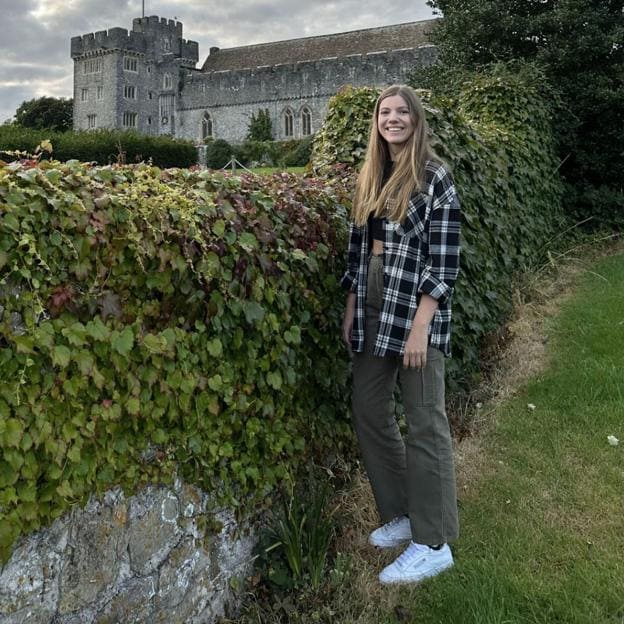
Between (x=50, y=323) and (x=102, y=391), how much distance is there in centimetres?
32

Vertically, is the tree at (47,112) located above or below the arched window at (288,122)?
above

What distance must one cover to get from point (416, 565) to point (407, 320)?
1.09m

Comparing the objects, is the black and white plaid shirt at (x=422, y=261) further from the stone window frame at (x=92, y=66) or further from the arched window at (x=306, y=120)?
the stone window frame at (x=92, y=66)

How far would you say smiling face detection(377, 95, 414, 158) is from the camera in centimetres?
302

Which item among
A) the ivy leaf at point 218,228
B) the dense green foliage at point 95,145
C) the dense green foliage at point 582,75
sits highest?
the dense green foliage at point 95,145

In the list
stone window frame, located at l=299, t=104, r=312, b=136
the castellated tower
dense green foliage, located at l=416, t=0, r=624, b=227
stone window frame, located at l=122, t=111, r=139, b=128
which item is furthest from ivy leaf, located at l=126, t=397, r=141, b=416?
stone window frame, located at l=122, t=111, r=139, b=128

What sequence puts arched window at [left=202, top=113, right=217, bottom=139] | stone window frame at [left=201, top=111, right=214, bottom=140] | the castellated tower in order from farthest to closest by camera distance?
the castellated tower → arched window at [left=202, top=113, right=217, bottom=139] → stone window frame at [left=201, top=111, right=214, bottom=140]

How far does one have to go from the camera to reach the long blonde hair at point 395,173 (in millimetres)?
2922

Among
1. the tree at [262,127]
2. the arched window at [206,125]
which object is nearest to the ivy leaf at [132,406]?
the tree at [262,127]

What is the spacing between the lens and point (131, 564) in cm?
245

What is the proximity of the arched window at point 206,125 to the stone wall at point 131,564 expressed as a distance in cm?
→ 5886

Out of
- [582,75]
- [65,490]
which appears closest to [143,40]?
[582,75]

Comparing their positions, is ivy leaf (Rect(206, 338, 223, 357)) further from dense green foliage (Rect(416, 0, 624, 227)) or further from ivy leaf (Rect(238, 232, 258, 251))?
dense green foliage (Rect(416, 0, 624, 227))

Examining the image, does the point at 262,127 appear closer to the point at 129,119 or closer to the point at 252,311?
the point at 129,119
